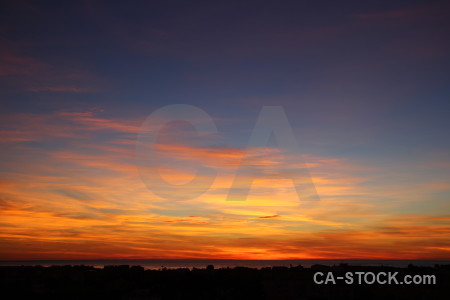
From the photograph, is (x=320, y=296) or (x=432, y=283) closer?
(x=320, y=296)

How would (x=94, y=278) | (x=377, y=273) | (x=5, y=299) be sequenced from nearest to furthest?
(x=5, y=299)
(x=94, y=278)
(x=377, y=273)

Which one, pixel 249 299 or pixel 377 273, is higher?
pixel 377 273

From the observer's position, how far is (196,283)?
28.8 metres

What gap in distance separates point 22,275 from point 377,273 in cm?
2697

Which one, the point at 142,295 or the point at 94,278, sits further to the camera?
the point at 94,278

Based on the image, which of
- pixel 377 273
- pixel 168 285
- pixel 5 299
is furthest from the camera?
pixel 377 273

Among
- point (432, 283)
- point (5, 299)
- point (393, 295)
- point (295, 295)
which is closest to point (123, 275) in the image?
point (5, 299)

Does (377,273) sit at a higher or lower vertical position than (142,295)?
higher

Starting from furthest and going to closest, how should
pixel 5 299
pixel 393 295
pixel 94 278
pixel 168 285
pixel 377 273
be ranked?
pixel 377 273
pixel 94 278
pixel 168 285
pixel 393 295
pixel 5 299

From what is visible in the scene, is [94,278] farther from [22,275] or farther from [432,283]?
[432,283]

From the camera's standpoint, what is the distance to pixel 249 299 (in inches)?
1044

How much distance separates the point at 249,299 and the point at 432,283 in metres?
14.6

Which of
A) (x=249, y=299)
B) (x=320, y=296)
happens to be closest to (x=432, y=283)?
(x=320, y=296)

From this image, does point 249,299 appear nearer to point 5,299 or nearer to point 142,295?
point 142,295
